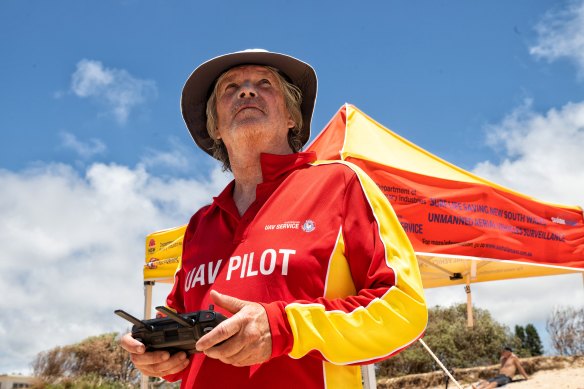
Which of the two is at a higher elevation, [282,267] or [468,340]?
[282,267]

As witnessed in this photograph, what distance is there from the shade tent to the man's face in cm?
236

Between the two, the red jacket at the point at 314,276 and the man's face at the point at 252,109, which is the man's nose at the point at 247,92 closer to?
the man's face at the point at 252,109

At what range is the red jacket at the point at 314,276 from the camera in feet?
4.65

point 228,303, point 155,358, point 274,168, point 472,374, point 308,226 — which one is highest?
point 274,168

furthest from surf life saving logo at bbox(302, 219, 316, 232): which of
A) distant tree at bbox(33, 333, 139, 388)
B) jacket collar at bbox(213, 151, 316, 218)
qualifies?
distant tree at bbox(33, 333, 139, 388)

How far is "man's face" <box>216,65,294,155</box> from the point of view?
2088 millimetres

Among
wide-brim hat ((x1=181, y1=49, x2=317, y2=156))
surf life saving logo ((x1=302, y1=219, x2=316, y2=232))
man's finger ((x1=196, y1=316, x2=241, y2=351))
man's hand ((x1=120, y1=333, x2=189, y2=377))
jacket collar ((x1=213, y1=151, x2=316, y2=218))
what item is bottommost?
man's hand ((x1=120, y1=333, x2=189, y2=377))

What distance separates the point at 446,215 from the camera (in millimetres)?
4969

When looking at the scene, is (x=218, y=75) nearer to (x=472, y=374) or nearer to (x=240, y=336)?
(x=240, y=336)

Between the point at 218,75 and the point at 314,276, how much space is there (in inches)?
44.0

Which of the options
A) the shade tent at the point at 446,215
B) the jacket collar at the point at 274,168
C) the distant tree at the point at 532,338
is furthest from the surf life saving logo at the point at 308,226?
the distant tree at the point at 532,338

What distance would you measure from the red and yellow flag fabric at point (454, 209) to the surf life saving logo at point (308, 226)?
2.90m

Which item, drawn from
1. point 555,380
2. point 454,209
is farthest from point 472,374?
point 454,209

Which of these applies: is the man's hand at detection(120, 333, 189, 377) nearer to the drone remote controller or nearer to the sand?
the drone remote controller
